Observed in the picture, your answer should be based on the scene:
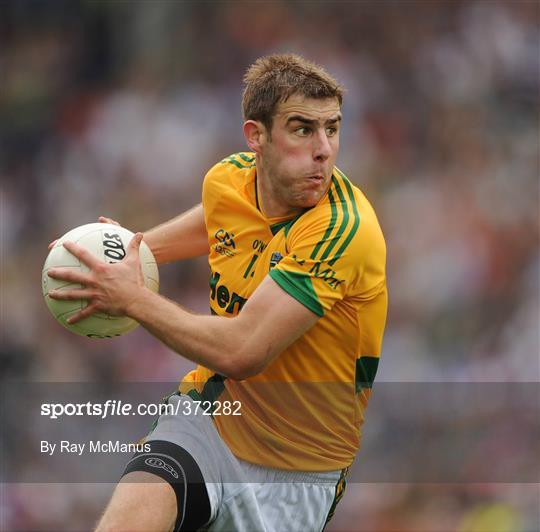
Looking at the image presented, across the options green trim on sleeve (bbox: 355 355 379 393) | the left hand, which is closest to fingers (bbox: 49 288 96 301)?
the left hand

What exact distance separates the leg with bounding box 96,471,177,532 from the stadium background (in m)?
4.26

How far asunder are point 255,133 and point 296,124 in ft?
0.84

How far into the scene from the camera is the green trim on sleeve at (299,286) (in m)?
4.09

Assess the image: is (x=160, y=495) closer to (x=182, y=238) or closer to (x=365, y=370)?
(x=365, y=370)

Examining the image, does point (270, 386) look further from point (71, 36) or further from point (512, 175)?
point (71, 36)

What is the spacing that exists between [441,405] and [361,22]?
149 inches

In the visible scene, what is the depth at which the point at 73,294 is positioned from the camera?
412cm

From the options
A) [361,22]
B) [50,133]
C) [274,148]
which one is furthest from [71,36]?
[274,148]

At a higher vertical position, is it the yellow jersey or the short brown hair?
the short brown hair

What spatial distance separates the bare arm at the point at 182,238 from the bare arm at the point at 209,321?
1097mm

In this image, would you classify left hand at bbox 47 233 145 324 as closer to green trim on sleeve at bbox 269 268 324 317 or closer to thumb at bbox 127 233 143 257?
thumb at bbox 127 233 143 257

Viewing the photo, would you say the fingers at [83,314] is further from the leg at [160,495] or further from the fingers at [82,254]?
the leg at [160,495]

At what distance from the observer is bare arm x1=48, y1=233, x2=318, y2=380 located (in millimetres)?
4043

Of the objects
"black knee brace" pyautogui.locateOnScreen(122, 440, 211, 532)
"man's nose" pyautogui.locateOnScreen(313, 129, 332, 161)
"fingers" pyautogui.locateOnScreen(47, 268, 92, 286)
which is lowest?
"black knee brace" pyautogui.locateOnScreen(122, 440, 211, 532)
